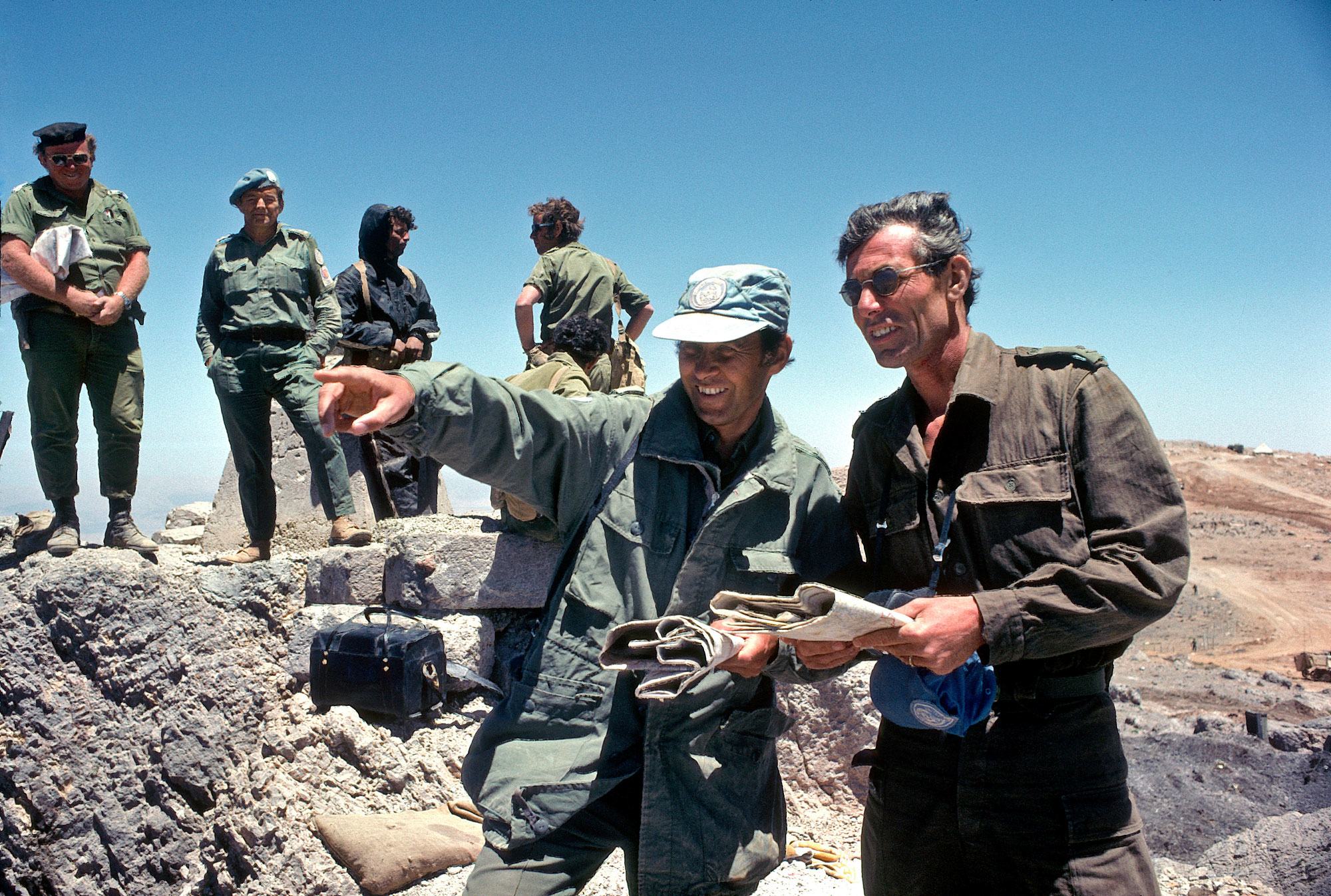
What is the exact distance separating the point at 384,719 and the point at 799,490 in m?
2.88

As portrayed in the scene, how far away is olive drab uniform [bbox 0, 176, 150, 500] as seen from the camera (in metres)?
4.74

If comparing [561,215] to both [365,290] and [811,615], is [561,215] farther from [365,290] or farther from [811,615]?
[811,615]

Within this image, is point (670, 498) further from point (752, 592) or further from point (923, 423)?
point (923, 423)

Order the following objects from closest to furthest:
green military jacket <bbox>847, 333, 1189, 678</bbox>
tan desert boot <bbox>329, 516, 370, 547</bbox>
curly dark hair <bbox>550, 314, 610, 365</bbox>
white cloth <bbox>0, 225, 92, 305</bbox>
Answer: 1. green military jacket <bbox>847, 333, 1189, 678</bbox>
2. white cloth <bbox>0, 225, 92, 305</bbox>
3. curly dark hair <bbox>550, 314, 610, 365</bbox>
4. tan desert boot <bbox>329, 516, 370, 547</bbox>

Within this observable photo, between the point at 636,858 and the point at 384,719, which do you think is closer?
the point at 636,858

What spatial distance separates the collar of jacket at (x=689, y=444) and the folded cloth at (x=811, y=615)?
0.53 metres

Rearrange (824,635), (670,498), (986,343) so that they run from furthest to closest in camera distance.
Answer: (670,498) → (986,343) → (824,635)

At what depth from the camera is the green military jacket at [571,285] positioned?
6.04 m

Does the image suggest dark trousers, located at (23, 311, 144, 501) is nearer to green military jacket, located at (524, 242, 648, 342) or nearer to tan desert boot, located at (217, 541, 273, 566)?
tan desert boot, located at (217, 541, 273, 566)

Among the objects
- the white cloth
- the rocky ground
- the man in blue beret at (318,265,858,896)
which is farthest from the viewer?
the white cloth

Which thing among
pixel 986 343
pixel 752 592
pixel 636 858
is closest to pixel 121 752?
pixel 636 858

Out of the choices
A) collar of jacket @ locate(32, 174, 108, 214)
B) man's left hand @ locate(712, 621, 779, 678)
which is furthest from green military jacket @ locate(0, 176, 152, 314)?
man's left hand @ locate(712, 621, 779, 678)

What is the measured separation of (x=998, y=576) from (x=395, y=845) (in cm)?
285

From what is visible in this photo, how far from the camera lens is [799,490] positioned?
93.1 inches
